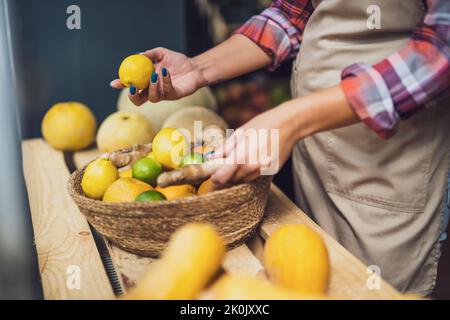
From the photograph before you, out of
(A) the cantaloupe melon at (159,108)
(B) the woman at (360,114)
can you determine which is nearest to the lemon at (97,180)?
(B) the woman at (360,114)

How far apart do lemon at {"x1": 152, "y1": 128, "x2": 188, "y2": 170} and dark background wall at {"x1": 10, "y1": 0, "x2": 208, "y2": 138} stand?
107 cm

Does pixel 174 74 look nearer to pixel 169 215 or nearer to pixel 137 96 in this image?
pixel 137 96

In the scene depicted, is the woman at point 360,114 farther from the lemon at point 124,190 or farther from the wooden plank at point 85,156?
the wooden plank at point 85,156

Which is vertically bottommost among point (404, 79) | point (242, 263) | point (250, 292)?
point (242, 263)

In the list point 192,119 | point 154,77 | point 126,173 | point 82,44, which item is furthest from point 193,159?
point 82,44

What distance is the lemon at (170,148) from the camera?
3.16 feet

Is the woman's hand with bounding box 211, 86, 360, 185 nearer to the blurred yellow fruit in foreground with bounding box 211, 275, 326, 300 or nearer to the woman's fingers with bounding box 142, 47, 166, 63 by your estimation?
the blurred yellow fruit in foreground with bounding box 211, 275, 326, 300

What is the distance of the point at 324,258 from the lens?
70cm

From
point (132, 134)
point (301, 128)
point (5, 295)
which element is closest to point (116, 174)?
point (301, 128)

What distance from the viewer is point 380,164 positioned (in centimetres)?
107

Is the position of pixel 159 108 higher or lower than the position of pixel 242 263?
higher

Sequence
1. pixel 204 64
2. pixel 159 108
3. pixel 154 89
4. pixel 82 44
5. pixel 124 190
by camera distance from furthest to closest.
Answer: pixel 82 44
pixel 159 108
pixel 204 64
pixel 154 89
pixel 124 190

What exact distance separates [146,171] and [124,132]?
1.84 ft
